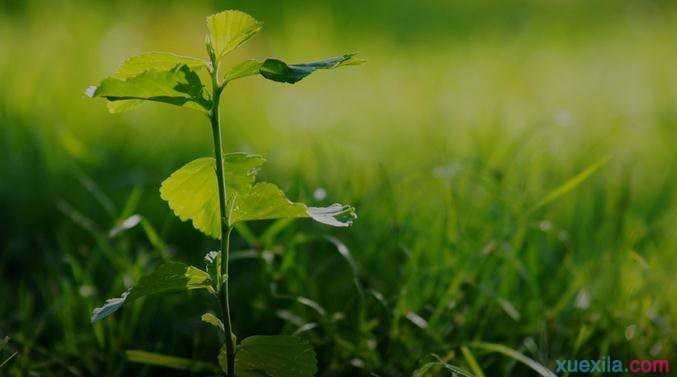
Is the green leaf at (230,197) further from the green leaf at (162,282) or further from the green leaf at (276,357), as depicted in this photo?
the green leaf at (276,357)

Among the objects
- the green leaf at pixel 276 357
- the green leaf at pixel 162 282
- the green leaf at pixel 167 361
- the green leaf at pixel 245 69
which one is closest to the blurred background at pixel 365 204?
the green leaf at pixel 167 361

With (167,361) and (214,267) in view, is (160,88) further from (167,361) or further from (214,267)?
(167,361)

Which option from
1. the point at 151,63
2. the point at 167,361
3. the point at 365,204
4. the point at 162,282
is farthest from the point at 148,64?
the point at 365,204

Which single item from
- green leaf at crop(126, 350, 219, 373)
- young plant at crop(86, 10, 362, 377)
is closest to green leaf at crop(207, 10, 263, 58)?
young plant at crop(86, 10, 362, 377)

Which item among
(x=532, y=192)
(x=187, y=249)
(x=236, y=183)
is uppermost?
(x=236, y=183)

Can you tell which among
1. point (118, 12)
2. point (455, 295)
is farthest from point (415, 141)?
point (118, 12)

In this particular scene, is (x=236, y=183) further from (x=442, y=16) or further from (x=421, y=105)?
(x=442, y=16)
